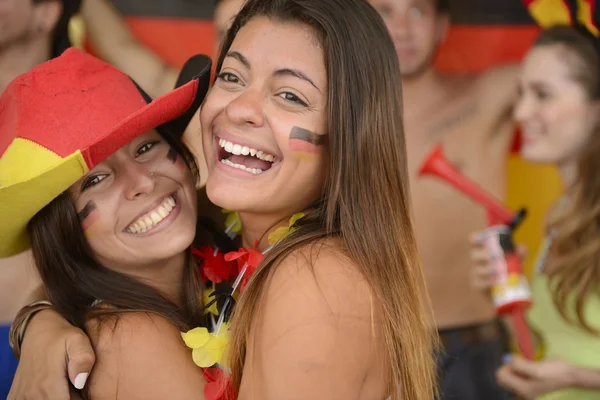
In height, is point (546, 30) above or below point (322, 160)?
above

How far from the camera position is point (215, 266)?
1828 mm

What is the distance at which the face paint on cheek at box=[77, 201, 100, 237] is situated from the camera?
1.66 metres

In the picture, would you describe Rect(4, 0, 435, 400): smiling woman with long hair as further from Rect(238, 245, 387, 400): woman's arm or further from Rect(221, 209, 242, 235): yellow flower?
Rect(221, 209, 242, 235): yellow flower

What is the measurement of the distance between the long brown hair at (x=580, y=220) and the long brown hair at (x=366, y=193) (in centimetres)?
112

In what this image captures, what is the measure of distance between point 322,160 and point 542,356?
5.06 ft

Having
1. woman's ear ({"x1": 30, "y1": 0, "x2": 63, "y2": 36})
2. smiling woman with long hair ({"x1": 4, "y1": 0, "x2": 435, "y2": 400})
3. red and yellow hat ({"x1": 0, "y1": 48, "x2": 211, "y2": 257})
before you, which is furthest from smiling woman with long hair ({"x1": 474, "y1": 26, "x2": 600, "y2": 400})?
woman's ear ({"x1": 30, "y1": 0, "x2": 63, "y2": 36})

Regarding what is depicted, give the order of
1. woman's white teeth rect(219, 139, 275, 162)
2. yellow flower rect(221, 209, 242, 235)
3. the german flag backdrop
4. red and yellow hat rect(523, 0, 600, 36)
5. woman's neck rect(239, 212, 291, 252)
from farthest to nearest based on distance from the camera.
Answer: the german flag backdrop, red and yellow hat rect(523, 0, 600, 36), yellow flower rect(221, 209, 242, 235), woman's neck rect(239, 212, 291, 252), woman's white teeth rect(219, 139, 275, 162)

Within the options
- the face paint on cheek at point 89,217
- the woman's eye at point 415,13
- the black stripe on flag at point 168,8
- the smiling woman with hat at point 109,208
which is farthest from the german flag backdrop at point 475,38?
the face paint on cheek at point 89,217

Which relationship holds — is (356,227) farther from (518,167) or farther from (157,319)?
(518,167)

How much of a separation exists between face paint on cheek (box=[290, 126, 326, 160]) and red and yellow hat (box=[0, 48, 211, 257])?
0.28 m

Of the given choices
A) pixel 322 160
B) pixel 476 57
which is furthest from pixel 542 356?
pixel 322 160

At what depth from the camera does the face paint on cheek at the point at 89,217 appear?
166cm

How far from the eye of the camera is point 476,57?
3328mm

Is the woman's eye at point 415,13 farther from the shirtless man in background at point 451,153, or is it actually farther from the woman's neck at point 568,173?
the woman's neck at point 568,173
